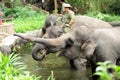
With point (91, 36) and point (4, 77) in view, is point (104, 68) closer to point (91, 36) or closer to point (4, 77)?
point (4, 77)

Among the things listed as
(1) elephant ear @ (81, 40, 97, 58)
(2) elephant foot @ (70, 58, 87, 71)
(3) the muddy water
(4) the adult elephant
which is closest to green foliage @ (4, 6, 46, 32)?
(3) the muddy water

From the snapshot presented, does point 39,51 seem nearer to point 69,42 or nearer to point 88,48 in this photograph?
point 69,42

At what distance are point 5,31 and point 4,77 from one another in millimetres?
10452

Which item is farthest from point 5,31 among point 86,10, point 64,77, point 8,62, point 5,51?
point 86,10

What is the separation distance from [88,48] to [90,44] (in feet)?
0.41

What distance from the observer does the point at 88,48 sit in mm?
8773

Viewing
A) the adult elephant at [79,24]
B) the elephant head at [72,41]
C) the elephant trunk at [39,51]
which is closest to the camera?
the elephant head at [72,41]

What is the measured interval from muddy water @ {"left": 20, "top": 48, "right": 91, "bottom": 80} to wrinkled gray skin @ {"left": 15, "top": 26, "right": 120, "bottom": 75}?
45.4 inches

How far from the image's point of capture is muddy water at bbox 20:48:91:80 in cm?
1046

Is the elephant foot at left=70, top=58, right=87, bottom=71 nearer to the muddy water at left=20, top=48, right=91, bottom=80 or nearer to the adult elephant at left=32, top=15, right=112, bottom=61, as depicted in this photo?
the muddy water at left=20, top=48, right=91, bottom=80

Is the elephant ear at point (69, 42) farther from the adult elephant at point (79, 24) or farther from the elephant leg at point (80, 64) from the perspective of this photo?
the adult elephant at point (79, 24)

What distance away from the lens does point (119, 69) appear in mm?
2625

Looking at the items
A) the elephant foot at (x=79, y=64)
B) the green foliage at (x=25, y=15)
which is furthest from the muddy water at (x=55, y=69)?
the green foliage at (x=25, y=15)

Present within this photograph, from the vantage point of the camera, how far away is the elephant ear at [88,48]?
8.74 meters
